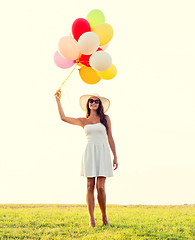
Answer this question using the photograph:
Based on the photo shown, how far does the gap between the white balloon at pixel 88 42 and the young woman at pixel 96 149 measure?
99 centimetres

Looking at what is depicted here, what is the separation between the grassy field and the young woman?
564mm

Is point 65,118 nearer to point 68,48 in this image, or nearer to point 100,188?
point 68,48

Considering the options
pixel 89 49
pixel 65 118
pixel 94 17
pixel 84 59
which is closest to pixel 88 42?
pixel 89 49

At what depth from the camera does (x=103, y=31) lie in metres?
6.93

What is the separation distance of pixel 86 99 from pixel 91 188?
1.89 m

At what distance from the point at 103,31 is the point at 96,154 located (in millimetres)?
2554

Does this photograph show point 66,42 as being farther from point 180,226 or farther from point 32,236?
point 180,226

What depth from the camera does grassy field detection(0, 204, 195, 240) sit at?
20.7 feet

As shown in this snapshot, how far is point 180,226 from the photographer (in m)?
7.36

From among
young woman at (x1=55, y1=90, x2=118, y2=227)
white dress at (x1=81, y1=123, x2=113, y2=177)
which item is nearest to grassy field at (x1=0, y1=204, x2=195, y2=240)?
young woman at (x1=55, y1=90, x2=118, y2=227)

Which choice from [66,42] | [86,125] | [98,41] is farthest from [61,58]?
[86,125]

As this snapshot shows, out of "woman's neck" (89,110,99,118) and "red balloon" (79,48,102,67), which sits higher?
"red balloon" (79,48,102,67)

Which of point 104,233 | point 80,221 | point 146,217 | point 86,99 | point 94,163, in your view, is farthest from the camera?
point 146,217

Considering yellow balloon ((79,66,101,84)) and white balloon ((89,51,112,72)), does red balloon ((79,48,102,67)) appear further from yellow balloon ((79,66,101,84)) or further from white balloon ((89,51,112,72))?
white balloon ((89,51,112,72))
